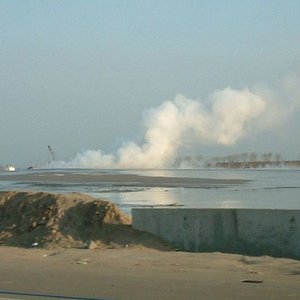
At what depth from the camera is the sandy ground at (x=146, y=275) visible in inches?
419

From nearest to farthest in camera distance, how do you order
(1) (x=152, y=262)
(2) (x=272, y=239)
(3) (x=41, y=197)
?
(1) (x=152, y=262) → (2) (x=272, y=239) → (3) (x=41, y=197)

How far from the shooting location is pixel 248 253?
1706cm

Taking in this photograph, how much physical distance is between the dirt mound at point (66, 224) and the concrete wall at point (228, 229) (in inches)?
18.1

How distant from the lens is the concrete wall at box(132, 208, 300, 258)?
16.8 meters

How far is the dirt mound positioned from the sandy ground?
1.62m

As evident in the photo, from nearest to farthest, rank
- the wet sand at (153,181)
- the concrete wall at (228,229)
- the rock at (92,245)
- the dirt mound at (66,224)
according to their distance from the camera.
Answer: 1. the concrete wall at (228,229)
2. the rock at (92,245)
3. the dirt mound at (66,224)
4. the wet sand at (153,181)

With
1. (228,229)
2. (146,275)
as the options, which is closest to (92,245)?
(228,229)

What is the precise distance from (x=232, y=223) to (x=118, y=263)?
4.07 meters

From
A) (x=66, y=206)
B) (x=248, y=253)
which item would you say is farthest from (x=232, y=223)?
(x=66, y=206)

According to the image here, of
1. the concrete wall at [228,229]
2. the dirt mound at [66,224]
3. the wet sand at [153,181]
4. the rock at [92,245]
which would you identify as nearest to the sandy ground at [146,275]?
the rock at [92,245]

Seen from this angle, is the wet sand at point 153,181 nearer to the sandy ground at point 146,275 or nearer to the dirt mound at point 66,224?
the dirt mound at point 66,224

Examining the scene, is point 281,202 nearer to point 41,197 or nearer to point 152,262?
point 41,197

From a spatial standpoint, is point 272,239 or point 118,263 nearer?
point 118,263

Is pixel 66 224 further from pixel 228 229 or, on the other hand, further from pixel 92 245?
pixel 228 229
